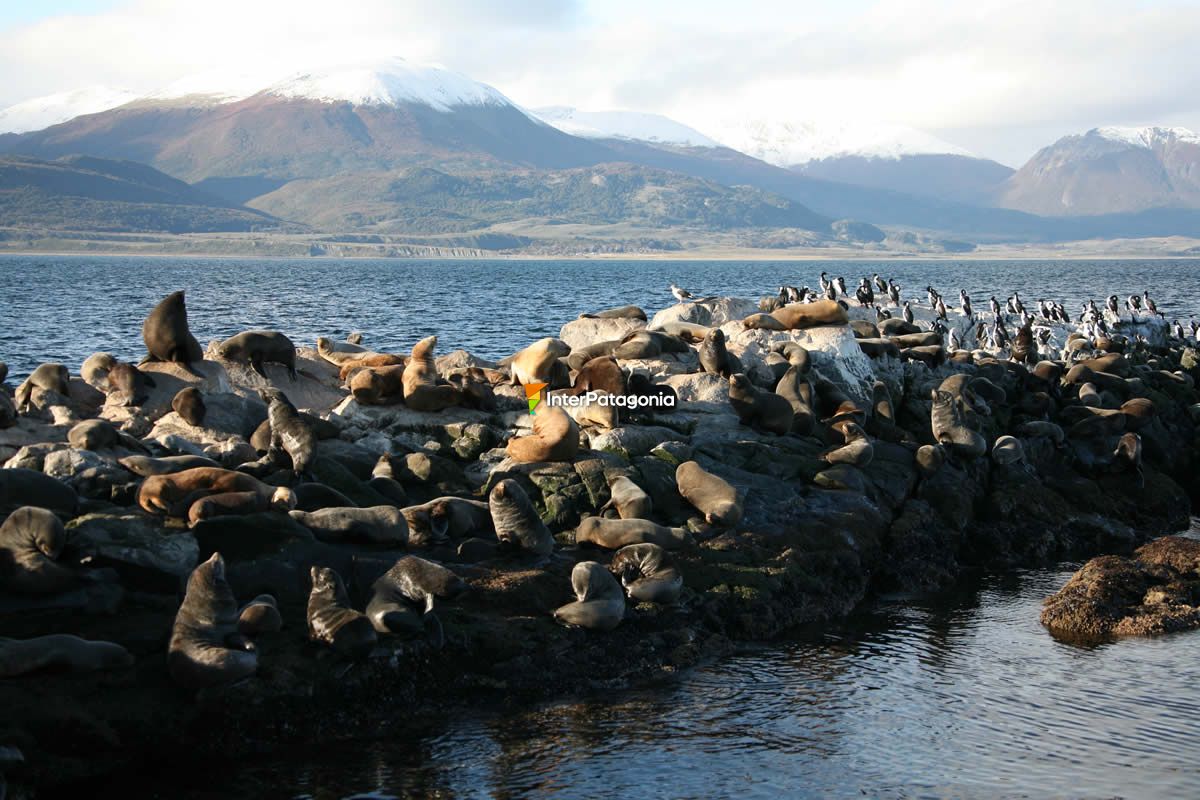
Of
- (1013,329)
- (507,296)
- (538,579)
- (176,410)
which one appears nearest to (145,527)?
(538,579)

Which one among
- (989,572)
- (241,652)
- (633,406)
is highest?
(633,406)

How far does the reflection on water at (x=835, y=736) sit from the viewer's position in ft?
28.8

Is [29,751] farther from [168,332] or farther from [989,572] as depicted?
[989,572]

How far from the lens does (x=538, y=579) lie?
1145 cm

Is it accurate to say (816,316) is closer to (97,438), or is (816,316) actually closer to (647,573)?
(647,573)

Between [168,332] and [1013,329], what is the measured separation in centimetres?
2401

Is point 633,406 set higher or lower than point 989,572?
higher

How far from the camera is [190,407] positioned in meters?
14.7

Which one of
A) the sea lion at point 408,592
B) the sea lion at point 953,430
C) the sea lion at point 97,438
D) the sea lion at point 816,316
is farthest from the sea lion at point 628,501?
the sea lion at point 816,316

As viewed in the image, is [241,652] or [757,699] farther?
[757,699]

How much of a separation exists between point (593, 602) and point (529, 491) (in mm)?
2526

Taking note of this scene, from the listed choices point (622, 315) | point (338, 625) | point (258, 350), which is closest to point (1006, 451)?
point (622, 315)

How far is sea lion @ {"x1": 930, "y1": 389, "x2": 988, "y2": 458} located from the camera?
17417mm

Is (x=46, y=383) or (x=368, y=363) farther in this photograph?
(x=368, y=363)
